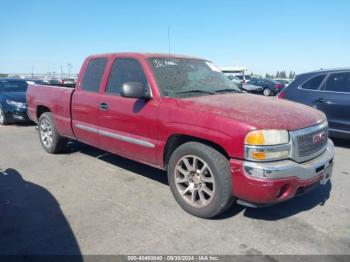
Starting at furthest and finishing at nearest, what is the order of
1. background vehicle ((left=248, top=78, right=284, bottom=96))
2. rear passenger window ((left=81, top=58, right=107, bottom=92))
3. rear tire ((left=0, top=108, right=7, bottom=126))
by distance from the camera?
background vehicle ((left=248, top=78, right=284, bottom=96)) < rear tire ((left=0, top=108, right=7, bottom=126)) < rear passenger window ((left=81, top=58, right=107, bottom=92))

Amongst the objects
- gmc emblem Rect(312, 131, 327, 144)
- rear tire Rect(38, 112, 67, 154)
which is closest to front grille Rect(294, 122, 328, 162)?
gmc emblem Rect(312, 131, 327, 144)

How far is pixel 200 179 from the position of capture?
375 cm

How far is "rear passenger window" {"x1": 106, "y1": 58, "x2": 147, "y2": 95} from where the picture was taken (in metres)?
4.57

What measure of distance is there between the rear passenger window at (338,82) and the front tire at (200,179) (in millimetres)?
4685

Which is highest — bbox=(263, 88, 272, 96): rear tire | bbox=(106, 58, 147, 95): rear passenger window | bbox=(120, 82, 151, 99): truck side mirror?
bbox=(106, 58, 147, 95): rear passenger window

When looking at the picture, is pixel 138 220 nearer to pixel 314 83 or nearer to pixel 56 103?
pixel 56 103

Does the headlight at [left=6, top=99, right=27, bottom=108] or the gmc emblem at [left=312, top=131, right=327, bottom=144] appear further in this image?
the headlight at [left=6, top=99, right=27, bottom=108]

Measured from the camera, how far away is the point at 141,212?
3924mm

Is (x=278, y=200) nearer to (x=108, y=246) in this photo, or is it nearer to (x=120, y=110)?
(x=108, y=246)

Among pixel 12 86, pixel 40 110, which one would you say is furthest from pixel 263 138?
pixel 12 86

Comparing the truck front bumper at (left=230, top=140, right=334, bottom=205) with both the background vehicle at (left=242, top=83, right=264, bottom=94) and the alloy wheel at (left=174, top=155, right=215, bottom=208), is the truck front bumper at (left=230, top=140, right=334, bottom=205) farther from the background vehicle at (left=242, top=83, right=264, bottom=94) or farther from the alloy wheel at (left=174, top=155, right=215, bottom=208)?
the background vehicle at (left=242, top=83, right=264, bottom=94)

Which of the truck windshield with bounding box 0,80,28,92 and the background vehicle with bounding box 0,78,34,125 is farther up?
the truck windshield with bounding box 0,80,28,92

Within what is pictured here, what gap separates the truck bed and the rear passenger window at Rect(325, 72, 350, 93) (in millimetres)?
5253

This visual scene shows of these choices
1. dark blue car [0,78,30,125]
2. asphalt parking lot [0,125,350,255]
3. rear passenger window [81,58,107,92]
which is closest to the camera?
asphalt parking lot [0,125,350,255]
